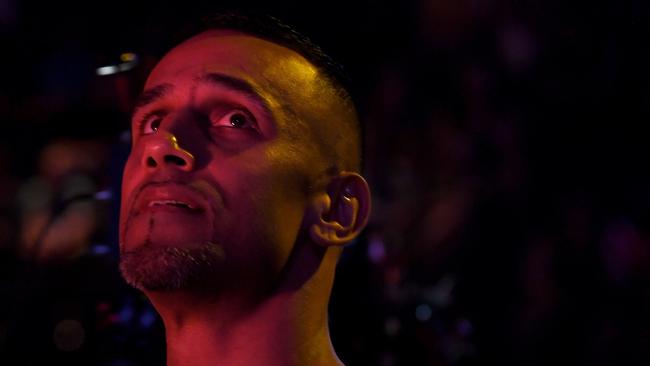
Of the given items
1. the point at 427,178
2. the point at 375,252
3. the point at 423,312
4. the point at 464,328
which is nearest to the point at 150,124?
the point at 375,252

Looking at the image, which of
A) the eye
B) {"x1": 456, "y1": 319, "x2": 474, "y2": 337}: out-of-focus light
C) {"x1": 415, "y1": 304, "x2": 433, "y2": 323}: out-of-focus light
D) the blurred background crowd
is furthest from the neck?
{"x1": 456, "y1": 319, "x2": 474, "y2": 337}: out-of-focus light

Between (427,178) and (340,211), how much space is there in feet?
5.83

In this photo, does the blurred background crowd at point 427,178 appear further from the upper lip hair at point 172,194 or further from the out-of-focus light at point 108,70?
the upper lip hair at point 172,194

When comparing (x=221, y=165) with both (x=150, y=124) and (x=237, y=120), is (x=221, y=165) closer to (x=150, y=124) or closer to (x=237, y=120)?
(x=237, y=120)

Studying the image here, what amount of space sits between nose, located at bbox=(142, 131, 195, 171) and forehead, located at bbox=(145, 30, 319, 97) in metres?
0.18

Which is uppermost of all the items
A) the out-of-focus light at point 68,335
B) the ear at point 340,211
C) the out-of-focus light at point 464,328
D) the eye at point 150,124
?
the eye at point 150,124

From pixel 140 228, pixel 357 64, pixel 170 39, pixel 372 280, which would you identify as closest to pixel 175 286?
pixel 140 228

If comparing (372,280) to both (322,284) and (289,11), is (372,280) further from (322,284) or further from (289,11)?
(289,11)

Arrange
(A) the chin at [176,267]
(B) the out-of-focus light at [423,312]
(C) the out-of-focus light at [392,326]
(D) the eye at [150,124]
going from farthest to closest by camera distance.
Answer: (B) the out-of-focus light at [423,312], (C) the out-of-focus light at [392,326], (D) the eye at [150,124], (A) the chin at [176,267]

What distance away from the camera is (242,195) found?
1496 millimetres

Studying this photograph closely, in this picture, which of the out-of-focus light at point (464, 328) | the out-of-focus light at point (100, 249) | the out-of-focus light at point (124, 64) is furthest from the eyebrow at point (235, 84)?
the out-of-focus light at point (464, 328)

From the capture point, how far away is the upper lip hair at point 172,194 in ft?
4.80

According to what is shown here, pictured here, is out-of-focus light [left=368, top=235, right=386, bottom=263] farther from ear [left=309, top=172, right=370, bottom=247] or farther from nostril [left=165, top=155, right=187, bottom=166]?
nostril [left=165, top=155, right=187, bottom=166]

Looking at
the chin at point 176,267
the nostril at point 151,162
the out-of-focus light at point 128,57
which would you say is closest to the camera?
the chin at point 176,267
